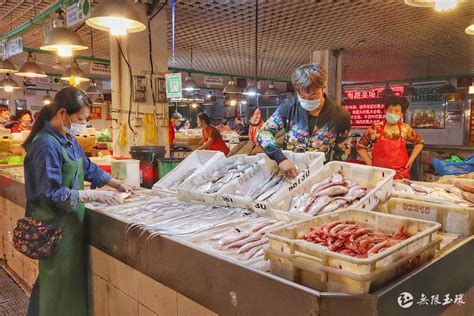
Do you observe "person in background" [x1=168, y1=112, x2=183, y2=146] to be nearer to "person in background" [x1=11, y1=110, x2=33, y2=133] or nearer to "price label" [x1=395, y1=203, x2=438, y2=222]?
"person in background" [x1=11, y1=110, x2=33, y2=133]

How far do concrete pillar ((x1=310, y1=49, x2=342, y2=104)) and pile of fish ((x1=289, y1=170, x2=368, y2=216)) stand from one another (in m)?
8.07

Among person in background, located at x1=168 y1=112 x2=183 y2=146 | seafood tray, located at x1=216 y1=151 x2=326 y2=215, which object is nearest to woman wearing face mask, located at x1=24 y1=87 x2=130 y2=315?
seafood tray, located at x1=216 y1=151 x2=326 y2=215

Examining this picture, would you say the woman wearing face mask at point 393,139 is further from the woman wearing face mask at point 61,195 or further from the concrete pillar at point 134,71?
the woman wearing face mask at point 61,195

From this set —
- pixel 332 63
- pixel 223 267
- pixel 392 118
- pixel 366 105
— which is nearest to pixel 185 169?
pixel 223 267

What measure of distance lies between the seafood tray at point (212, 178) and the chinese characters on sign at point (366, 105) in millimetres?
12607

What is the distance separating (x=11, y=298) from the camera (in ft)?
14.3

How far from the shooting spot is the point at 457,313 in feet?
6.47

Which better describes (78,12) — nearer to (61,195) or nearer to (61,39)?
(61,39)

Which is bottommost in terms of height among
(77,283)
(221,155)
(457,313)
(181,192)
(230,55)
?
(77,283)

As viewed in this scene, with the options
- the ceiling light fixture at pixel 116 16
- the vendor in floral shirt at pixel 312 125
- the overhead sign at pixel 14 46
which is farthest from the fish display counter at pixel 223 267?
the overhead sign at pixel 14 46

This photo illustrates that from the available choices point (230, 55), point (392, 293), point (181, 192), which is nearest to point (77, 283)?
point (181, 192)

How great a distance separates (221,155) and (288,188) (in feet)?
3.24

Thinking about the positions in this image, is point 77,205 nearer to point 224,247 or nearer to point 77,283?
point 77,283

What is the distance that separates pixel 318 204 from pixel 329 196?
146mm
